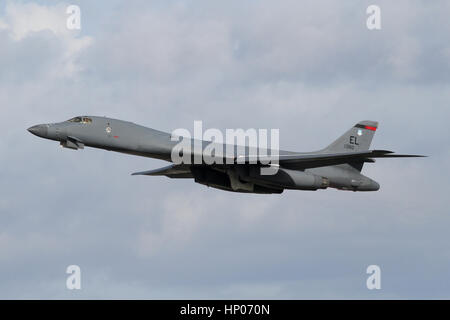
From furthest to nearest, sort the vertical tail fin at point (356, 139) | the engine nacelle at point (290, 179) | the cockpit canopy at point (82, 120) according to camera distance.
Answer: the vertical tail fin at point (356, 139) → the engine nacelle at point (290, 179) → the cockpit canopy at point (82, 120)

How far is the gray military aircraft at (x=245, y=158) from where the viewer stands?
169ft

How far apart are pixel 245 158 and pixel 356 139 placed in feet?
30.8

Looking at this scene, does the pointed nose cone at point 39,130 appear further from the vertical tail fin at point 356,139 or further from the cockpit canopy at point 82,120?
the vertical tail fin at point 356,139

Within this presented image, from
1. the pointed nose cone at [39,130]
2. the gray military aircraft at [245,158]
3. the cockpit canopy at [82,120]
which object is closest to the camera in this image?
the pointed nose cone at [39,130]

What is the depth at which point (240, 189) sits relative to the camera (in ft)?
184

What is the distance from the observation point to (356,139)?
58.4m

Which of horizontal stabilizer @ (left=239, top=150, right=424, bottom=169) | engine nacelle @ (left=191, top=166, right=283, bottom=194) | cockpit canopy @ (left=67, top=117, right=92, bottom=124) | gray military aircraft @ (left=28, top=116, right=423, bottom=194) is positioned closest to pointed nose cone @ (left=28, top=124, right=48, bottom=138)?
gray military aircraft @ (left=28, top=116, right=423, bottom=194)

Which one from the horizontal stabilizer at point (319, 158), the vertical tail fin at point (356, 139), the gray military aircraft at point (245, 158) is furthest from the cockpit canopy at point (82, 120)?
the vertical tail fin at point (356, 139)

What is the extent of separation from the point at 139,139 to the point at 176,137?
209 centimetres

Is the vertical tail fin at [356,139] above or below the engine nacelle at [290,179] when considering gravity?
above

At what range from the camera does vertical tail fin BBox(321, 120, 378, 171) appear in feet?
191
